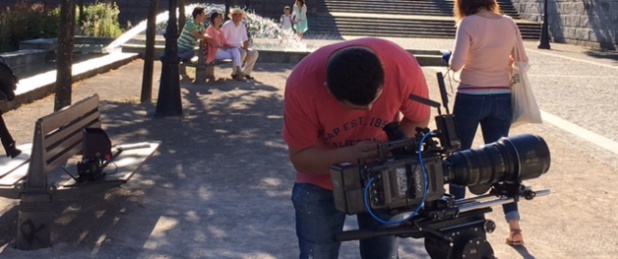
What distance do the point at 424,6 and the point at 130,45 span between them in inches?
808

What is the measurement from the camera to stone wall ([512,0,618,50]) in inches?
1171

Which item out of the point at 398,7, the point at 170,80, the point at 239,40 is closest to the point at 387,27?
the point at 398,7

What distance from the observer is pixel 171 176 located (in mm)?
7922

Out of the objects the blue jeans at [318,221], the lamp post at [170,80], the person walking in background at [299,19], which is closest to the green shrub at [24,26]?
the person walking in background at [299,19]

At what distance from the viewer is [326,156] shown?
3.55 m

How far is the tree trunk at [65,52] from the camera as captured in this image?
395 inches

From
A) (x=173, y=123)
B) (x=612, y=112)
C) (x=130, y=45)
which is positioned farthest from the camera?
(x=130, y=45)

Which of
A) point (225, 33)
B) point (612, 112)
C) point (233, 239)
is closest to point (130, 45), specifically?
point (225, 33)

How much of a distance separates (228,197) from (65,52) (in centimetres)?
374

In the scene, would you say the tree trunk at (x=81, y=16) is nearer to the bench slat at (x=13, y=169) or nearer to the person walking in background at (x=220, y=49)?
the person walking in background at (x=220, y=49)

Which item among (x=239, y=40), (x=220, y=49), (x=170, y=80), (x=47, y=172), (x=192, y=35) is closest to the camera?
(x=47, y=172)

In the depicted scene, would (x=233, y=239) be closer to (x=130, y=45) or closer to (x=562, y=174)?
(x=562, y=174)

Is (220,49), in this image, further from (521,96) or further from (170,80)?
(521,96)

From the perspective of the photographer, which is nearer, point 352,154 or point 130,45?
point 352,154
